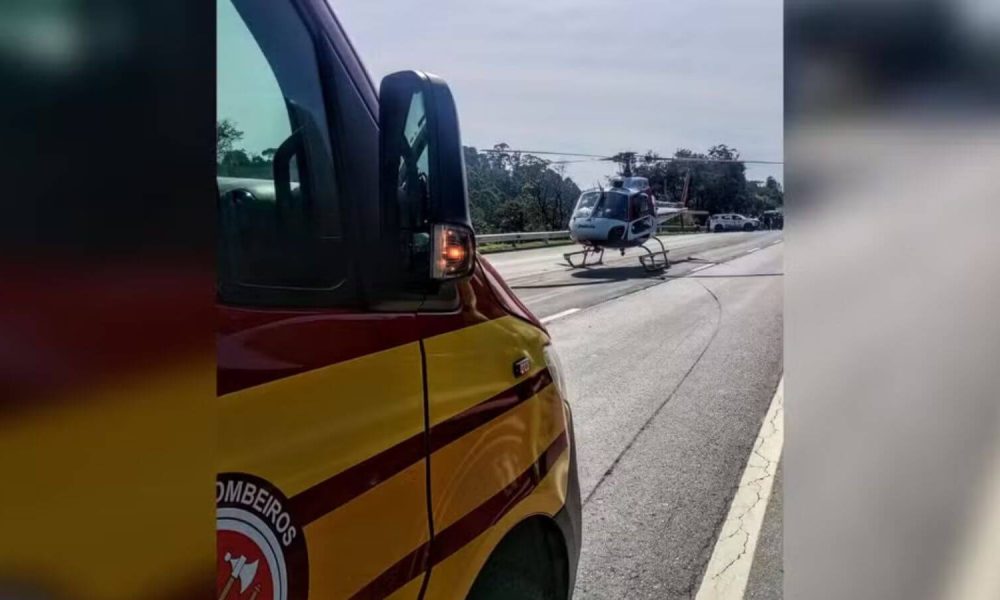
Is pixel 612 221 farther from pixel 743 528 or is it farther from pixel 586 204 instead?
pixel 743 528

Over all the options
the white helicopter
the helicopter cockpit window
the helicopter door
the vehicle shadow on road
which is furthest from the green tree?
the helicopter cockpit window

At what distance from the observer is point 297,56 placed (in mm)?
1320

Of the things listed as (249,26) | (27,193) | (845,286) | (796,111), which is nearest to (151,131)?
(27,193)

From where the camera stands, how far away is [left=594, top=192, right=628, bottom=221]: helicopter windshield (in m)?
21.4

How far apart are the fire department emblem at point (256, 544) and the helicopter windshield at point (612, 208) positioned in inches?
811

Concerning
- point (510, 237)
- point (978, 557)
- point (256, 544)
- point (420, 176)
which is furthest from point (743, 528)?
point (510, 237)

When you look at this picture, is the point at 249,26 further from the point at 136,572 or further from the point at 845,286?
the point at 845,286

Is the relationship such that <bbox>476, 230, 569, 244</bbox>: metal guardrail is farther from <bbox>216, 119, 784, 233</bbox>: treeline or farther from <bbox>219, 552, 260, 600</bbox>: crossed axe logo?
<bbox>219, 552, 260, 600</bbox>: crossed axe logo

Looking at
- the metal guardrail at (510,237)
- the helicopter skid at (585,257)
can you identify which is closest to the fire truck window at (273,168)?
the metal guardrail at (510,237)

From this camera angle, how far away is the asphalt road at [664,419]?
3.30 meters

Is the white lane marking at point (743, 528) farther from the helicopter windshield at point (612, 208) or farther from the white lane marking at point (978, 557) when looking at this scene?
the helicopter windshield at point (612, 208)

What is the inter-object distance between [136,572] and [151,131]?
0.40m

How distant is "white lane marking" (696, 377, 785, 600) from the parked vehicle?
1147 mm

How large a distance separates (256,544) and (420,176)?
2.23 ft
